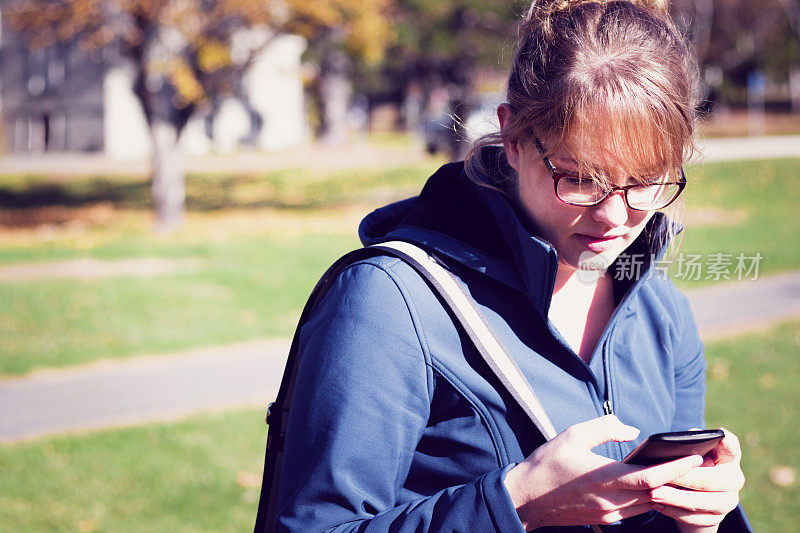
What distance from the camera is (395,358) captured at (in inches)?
59.1

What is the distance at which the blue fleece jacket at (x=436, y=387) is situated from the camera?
1.47 m

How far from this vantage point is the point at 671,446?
1412 mm

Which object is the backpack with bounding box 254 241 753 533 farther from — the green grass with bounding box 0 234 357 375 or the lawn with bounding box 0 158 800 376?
the green grass with bounding box 0 234 357 375

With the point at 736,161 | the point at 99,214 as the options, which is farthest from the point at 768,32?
the point at 99,214

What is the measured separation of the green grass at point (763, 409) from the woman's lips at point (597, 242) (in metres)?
3.24

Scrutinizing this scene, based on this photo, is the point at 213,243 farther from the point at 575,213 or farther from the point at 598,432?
the point at 598,432

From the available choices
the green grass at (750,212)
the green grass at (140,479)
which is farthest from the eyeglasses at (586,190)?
the green grass at (750,212)

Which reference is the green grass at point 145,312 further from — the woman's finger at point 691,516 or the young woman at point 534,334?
the woman's finger at point 691,516

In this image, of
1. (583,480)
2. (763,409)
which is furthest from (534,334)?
(763,409)

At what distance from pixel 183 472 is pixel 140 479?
9.6 inches

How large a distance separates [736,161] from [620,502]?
23.5 m

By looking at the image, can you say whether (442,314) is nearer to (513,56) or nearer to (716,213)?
(513,56)

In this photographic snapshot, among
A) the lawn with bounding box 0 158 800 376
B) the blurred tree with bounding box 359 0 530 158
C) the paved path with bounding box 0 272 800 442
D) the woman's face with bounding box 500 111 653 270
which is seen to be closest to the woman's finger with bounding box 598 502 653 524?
the woman's face with bounding box 500 111 653 270

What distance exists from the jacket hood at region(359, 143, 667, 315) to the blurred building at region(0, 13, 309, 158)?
27954mm
